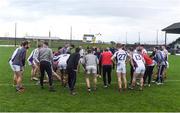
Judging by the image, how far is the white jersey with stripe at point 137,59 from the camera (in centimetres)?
1842

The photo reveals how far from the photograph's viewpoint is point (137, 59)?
18547 mm

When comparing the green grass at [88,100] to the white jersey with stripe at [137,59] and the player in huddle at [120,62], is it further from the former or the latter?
the white jersey with stripe at [137,59]

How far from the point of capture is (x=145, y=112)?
13375 mm

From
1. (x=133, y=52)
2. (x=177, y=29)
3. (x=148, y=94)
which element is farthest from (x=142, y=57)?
(x=177, y=29)

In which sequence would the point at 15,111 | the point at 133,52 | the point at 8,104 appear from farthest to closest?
1. the point at 133,52
2. the point at 8,104
3. the point at 15,111

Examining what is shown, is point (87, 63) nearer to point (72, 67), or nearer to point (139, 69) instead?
point (72, 67)

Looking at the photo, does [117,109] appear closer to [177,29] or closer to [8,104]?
[8,104]

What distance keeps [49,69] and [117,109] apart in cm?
449

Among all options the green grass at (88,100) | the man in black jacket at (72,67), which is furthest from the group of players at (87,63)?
the green grass at (88,100)

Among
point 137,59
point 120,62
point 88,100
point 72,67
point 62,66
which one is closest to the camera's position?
point 88,100

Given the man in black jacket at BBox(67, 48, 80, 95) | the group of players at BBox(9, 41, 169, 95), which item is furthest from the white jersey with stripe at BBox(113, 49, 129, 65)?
the man in black jacket at BBox(67, 48, 80, 95)

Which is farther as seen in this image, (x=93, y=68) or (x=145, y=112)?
(x=93, y=68)

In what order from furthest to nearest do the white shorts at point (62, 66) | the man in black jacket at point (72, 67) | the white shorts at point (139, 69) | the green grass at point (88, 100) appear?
the white shorts at point (62, 66) → the white shorts at point (139, 69) → the man in black jacket at point (72, 67) → the green grass at point (88, 100)

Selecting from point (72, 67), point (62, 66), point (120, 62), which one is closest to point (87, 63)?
point (72, 67)
